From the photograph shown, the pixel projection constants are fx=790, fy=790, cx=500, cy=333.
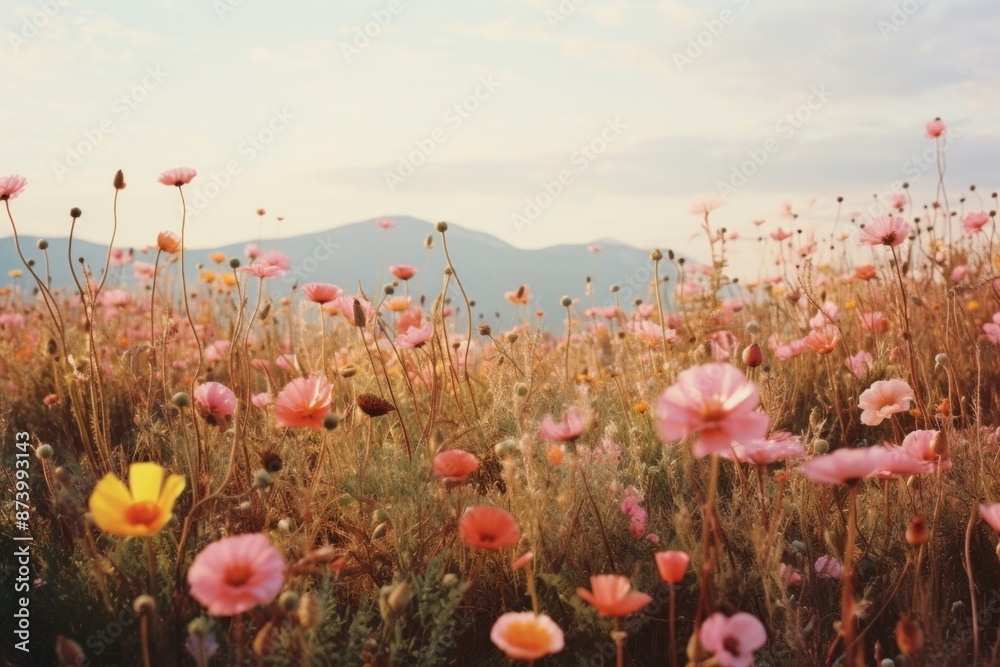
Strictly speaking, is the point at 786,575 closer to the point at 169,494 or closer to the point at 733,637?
the point at 733,637

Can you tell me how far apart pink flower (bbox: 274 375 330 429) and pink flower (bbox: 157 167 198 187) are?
40.6 inches

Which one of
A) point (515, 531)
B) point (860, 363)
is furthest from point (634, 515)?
point (860, 363)

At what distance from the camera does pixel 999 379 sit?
10.6 ft

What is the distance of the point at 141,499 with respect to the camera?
3.88ft

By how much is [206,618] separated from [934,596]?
5.00ft

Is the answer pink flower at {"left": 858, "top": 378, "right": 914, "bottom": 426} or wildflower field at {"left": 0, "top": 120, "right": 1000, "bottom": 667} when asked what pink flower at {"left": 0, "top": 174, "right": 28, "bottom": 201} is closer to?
wildflower field at {"left": 0, "top": 120, "right": 1000, "bottom": 667}

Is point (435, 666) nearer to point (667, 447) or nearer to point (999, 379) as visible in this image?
point (667, 447)

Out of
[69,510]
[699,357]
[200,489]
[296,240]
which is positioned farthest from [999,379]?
[296,240]

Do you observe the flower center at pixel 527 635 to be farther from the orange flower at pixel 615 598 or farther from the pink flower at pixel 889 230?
the pink flower at pixel 889 230

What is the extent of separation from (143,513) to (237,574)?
19cm

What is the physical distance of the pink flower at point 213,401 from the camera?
1.98 m

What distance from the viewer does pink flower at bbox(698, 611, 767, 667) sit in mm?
1072

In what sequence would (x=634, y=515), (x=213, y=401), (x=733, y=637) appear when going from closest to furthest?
(x=733, y=637)
(x=634, y=515)
(x=213, y=401)

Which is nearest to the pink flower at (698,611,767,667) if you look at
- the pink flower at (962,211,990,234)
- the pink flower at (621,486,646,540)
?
the pink flower at (621,486,646,540)
